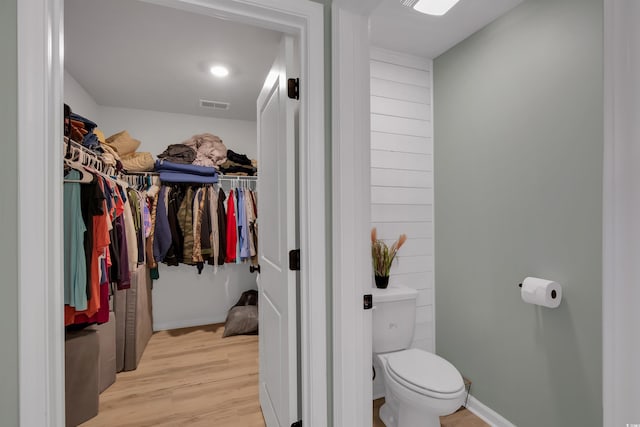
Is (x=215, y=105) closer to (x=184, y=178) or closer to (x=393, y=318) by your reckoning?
(x=184, y=178)

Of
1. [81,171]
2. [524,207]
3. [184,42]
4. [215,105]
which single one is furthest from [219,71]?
[524,207]

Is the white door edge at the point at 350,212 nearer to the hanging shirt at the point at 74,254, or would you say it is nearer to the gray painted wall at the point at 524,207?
the gray painted wall at the point at 524,207

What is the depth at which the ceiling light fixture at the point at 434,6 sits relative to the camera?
5.34ft

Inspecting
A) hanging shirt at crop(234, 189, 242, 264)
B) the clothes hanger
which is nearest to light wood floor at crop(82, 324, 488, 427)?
hanging shirt at crop(234, 189, 242, 264)

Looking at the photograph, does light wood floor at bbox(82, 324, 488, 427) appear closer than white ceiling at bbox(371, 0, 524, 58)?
No

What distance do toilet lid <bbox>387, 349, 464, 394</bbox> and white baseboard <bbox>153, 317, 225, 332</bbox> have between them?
245 cm

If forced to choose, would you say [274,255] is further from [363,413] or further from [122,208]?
[122,208]

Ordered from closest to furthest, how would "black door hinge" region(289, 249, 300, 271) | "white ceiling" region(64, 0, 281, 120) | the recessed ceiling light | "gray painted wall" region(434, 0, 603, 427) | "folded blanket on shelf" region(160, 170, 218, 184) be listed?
1. "black door hinge" region(289, 249, 300, 271)
2. "gray painted wall" region(434, 0, 603, 427)
3. "white ceiling" region(64, 0, 281, 120)
4. the recessed ceiling light
5. "folded blanket on shelf" region(160, 170, 218, 184)

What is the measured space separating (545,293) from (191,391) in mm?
2296

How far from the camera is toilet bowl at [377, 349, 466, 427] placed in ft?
4.77
